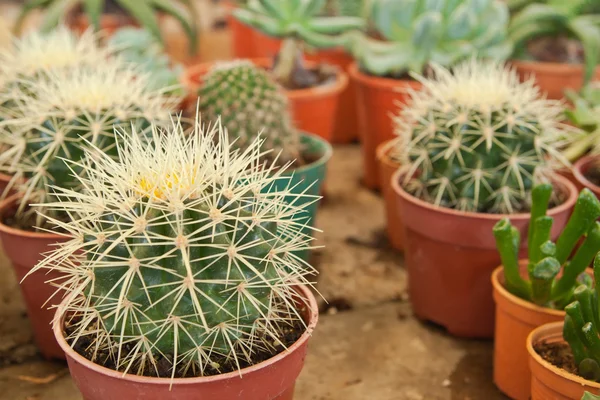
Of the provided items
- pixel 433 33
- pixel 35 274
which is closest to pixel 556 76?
pixel 433 33

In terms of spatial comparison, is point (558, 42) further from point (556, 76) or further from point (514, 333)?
point (514, 333)

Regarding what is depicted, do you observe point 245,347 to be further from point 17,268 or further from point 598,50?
point 598,50

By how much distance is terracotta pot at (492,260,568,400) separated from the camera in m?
1.49

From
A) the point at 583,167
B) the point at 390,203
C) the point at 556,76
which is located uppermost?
the point at 556,76

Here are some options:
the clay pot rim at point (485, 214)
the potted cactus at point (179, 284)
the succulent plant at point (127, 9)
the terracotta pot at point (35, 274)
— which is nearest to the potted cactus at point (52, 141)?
the terracotta pot at point (35, 274)

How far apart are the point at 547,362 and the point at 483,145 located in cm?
61

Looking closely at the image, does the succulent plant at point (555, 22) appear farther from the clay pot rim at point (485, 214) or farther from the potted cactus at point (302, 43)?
the clay pot rim at point (485, 214)

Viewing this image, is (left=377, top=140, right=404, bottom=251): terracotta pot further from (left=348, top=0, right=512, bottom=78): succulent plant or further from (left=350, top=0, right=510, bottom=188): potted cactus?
(left=348, top=0, right=512, bottom=78): succulent plant

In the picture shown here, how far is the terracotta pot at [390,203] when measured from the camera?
2.23 metres

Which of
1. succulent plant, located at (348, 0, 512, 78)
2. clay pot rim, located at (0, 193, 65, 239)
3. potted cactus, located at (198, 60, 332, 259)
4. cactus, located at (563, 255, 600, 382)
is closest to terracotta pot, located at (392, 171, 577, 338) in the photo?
potted cactus, located at (198, 60, 332, 259)

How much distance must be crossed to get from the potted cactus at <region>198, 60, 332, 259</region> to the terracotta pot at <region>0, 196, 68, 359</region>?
55 centimetres

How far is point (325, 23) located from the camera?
2.52 m

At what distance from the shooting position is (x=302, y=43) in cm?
268

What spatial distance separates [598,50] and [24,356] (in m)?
2.18
